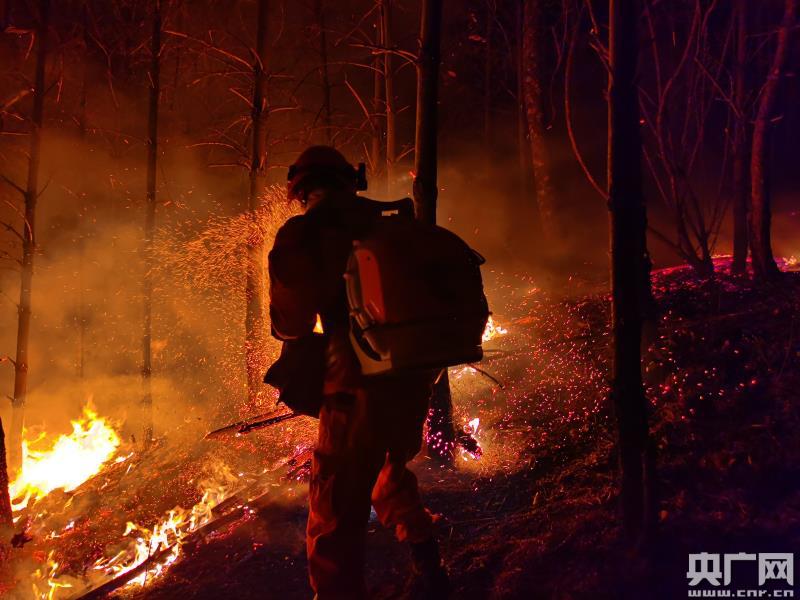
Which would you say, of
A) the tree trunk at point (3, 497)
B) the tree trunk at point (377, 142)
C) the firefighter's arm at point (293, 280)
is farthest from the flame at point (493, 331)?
the tree trunk at point (3, 497)

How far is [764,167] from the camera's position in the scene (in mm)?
7367

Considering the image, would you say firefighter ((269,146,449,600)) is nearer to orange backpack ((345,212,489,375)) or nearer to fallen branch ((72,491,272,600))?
orange backpack ((345,212,489,375))

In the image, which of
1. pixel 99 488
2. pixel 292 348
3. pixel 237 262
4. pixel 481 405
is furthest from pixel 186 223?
pixel 292 348

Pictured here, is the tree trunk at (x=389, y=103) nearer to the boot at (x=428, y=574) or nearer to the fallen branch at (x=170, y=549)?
the fallen branch at (x=170, y=549)

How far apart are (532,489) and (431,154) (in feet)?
9.97

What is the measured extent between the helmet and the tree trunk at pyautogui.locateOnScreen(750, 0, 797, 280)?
6707 millimetres

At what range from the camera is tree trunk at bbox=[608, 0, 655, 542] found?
9.70 feet

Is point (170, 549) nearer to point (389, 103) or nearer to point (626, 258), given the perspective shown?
point (626, 258)

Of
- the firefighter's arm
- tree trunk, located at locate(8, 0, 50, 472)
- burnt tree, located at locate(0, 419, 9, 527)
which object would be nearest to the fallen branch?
burnt tree, located at locate(0, 419, 9, 527)

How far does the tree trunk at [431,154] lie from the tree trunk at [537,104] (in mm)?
8980

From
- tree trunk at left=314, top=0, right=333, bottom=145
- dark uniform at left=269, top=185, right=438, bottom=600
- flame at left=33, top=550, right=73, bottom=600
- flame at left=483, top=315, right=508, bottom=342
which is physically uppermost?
tree trunk at left=314, top=0, right=333, bottom=145

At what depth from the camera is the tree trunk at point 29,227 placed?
876 centimetres

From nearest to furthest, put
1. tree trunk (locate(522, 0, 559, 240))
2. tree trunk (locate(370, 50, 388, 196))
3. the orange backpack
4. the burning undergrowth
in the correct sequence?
1. the orange backpack
2. the burning undergrowth
3. tree trunk (locate(370, 50, 388, 196))
4. tree trunk (locate(522, 0, 559, 240))

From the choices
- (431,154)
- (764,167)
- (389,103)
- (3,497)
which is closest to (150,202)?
(389,103)
